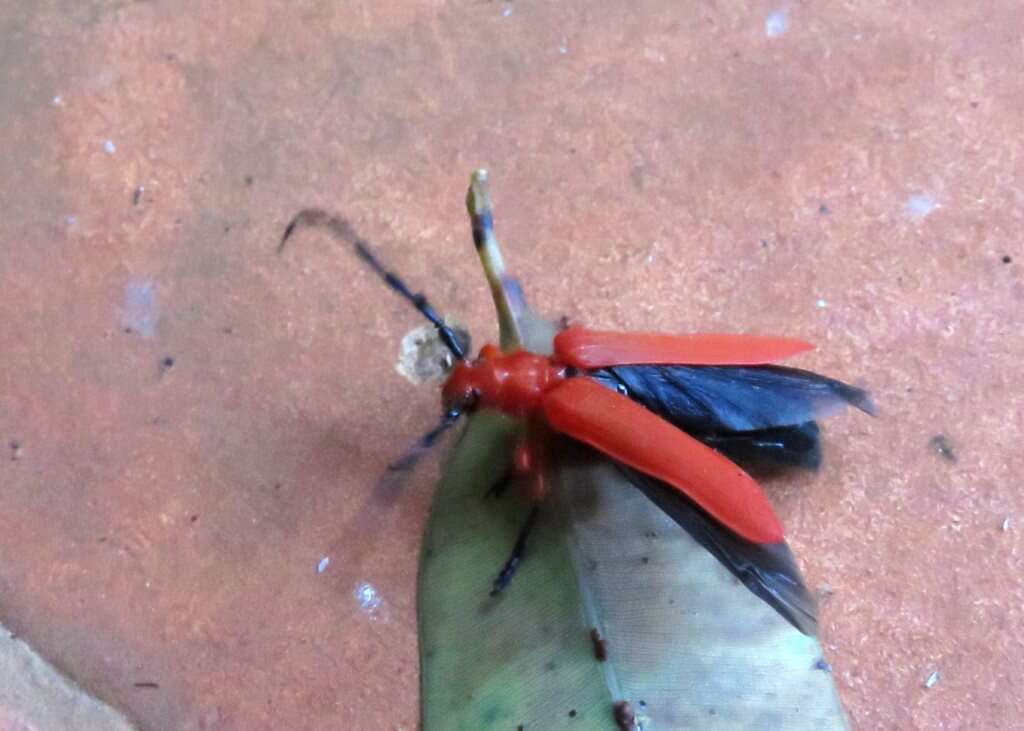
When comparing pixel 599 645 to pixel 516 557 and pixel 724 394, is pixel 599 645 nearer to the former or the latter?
pixel 516 557

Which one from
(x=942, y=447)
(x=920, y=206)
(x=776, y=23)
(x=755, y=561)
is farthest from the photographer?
(x=776, y=23)

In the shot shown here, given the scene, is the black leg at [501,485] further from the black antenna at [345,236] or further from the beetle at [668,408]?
the black antenna at [345,236]

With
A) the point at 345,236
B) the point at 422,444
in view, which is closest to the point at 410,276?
the point at 345,236

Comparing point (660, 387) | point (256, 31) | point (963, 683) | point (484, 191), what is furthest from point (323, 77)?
point (963, 683)

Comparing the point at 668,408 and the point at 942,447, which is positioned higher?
the point at 668,408

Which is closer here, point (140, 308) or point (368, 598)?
point (368, 598)

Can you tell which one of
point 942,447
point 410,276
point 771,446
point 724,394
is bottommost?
point 942,447

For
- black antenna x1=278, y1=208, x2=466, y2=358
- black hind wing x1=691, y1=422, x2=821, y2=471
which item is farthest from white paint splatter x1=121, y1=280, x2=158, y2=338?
black hind wing x1=691, y1=422, x2=821, y2=471

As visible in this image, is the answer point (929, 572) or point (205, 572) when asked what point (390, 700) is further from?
point (929, 572)
